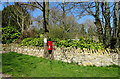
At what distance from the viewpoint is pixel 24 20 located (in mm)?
23594

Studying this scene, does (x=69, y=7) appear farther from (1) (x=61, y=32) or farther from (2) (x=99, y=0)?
(1) (x=61, y=32)

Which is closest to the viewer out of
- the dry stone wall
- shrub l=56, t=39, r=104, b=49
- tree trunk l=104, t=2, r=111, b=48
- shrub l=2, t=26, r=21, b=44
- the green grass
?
the green grass

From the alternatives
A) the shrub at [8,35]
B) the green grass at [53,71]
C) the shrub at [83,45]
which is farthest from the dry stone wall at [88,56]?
the shrub at [8,35]

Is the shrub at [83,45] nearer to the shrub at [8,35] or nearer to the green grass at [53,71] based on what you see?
the green grass at [53,71]

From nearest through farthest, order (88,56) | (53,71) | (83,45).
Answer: (53,71)
(88,56)
(83,45)

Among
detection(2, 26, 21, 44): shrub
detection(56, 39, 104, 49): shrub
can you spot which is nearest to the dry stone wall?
detection(56, 39, 104, 49): shrub

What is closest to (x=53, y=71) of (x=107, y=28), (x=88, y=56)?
(x=88, y=56)

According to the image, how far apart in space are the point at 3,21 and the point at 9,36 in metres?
9.67

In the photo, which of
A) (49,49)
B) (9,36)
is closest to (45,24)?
(49,49)

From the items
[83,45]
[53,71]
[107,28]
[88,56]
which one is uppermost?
[107,28]

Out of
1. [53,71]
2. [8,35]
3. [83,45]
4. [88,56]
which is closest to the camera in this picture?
[53,71]

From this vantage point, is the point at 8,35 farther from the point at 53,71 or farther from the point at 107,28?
the point at 53,71

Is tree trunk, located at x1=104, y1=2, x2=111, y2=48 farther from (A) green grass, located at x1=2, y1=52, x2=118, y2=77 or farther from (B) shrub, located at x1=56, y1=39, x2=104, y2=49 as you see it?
(A) green grass, located at x1=2, y1=52, x2=118, y2=77

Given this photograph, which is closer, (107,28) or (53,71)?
(53,71)
